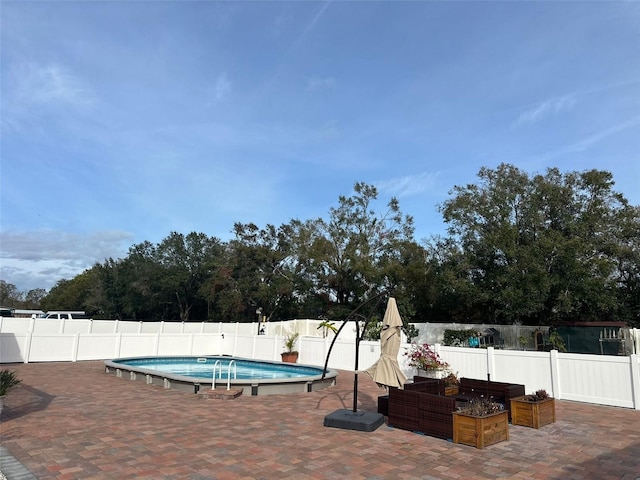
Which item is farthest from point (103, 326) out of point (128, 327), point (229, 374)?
point (229, 374)

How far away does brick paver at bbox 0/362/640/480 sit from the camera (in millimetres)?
5266

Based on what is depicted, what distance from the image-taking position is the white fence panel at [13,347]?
16.7m

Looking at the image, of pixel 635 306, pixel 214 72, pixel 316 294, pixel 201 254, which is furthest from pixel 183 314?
pixel 635 306

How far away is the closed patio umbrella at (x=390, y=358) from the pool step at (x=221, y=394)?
442cm

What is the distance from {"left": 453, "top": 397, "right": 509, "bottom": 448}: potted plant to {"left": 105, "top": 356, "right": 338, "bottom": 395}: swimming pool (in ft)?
19.2

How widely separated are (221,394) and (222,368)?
28.3 ft

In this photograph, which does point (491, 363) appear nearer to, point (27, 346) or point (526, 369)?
point (526, 369)

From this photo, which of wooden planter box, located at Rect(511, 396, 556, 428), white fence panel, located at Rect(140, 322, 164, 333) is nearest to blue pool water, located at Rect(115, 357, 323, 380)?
white fence panel, located at Rect(140, 322, 164, 333)

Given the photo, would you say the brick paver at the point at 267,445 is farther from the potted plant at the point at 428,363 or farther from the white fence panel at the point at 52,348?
the white fence panel at the point at 52,348

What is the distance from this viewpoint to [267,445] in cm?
644

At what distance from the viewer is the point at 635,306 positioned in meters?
28.8

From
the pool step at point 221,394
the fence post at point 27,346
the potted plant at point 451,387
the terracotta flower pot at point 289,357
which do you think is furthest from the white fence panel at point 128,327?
the potted plant at point 451,387

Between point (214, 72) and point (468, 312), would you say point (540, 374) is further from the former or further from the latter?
point (468, 312)

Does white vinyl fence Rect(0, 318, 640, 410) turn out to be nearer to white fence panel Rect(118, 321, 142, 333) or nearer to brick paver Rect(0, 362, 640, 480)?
white fence panel Rect(118, 321, 142, 333)
